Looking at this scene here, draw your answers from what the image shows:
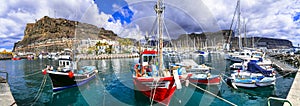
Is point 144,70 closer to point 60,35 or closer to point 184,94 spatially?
point 184,94

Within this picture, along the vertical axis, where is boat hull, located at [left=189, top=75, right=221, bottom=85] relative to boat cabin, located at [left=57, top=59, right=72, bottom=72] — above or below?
below

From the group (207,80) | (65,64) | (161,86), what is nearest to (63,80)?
(65,64)

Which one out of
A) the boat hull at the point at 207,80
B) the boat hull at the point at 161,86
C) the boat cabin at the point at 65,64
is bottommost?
the boat hull at the point at 207,80

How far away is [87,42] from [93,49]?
1306cm

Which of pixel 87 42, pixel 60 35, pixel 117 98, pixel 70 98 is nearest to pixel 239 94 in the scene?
pixel 117 98

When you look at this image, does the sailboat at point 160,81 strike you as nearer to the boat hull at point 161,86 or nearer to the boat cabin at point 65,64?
the boat hull at point 161,86

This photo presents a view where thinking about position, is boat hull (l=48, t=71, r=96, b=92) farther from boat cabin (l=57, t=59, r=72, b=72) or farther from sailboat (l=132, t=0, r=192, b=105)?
sailboat (l=132, t=0, r=192, b=105)

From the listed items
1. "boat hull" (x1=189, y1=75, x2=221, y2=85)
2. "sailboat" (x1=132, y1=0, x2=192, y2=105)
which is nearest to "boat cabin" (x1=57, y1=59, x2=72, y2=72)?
"sailboat" (x1=132, y1=0, x2=192, y2=105)

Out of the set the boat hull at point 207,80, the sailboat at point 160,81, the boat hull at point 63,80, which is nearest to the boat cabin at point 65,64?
the boat hull at point 63,80

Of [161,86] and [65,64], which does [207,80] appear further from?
[65,64]

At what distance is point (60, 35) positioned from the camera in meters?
169


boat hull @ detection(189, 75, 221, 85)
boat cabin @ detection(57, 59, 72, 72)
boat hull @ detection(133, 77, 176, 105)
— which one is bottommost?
boat hull @ detection(189, 75, 221, 85)

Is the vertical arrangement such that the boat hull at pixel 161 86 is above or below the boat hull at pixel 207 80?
above

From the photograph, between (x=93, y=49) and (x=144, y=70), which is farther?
(x=93, y=49)
